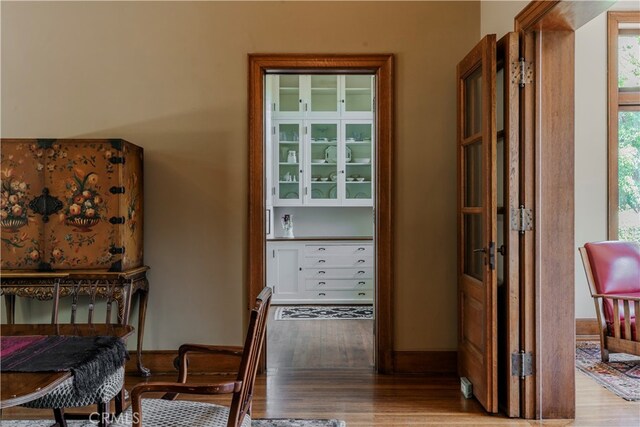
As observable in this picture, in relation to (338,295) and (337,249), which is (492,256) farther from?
(338,295)

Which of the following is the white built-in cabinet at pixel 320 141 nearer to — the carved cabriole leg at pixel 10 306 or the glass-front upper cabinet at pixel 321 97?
the glass-front upper cabinet at pixel 321 97

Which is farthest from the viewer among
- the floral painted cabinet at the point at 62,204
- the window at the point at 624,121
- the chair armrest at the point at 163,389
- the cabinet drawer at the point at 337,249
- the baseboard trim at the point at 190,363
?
the cabinet drawer at the point at 337,249

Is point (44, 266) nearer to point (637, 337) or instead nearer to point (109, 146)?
point (109, 146)

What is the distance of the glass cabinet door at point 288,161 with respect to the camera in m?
6.32

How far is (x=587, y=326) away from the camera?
335 centimetres

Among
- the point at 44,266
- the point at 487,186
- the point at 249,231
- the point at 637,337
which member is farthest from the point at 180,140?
the point at 637,337

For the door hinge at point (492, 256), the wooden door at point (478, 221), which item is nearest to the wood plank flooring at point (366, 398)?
the wooden door at point (478, 221)

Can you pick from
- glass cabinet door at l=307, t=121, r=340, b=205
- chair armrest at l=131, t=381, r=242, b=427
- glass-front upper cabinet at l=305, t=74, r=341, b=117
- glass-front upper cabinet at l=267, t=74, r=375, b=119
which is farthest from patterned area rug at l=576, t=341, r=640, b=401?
glass-front upper cabinet at l=305, t=74, r=341, b=117

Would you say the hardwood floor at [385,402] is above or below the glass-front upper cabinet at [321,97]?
below

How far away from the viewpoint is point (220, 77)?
11.5 feet

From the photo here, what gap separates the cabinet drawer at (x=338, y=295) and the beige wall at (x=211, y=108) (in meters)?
2.51

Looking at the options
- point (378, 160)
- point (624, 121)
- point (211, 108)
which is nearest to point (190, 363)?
point (211, 108)

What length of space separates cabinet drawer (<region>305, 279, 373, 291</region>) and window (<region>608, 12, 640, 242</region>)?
11.0 feet

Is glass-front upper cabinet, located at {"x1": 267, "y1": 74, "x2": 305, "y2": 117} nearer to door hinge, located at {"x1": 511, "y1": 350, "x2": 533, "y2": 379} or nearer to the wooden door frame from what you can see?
the wooden door frame
